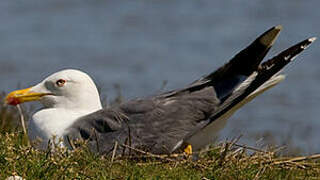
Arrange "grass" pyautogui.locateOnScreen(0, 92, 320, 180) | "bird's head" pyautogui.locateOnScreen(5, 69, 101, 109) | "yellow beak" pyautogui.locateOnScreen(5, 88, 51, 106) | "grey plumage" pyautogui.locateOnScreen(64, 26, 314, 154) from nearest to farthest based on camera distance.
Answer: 1. "grass" pyautogui.locateOnScreen(0, 92, 320, 180)
2. "grey plumage" pyautogui.locateOnScreen(64, 26, 314, 154)
3. "bird's head" pyautogui.locateOnScreen(5, 69, 101, 109)
4. "yellow beak" pyautogui.locateOnScreen(5, 88, 51, 106)

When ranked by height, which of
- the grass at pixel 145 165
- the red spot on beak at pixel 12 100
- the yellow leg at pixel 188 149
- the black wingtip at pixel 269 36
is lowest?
the yellow leg at pixel 188 149

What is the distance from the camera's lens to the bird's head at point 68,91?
798 centimetres

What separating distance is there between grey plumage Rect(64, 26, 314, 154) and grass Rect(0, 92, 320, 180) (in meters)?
0.34

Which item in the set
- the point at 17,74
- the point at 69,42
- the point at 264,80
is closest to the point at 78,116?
the point at 264,80

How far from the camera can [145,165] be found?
6.48 meters

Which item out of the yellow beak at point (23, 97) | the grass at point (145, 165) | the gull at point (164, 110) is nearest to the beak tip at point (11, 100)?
the yellow beak at point (23, 97)

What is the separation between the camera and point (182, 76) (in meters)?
16.9

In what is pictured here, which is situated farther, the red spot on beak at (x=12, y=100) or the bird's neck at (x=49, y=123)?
the red spot on beak at (x=12, y=100)

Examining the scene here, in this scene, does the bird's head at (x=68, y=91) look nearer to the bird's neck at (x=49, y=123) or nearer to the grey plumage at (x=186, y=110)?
the bird's neck at (x=49, y=123)

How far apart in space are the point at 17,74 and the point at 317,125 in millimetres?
5767

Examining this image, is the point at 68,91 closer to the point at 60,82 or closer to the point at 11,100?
the point at 60,82

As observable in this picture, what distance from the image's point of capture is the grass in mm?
5867

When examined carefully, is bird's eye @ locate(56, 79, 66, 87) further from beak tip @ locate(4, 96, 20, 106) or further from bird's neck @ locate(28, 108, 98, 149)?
beak tip @ locate(4, 96, 20, 106)

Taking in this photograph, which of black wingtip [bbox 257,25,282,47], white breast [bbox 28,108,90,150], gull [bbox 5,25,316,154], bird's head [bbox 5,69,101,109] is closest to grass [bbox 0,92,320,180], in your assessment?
white breast [bbox 28,108,90,150]
